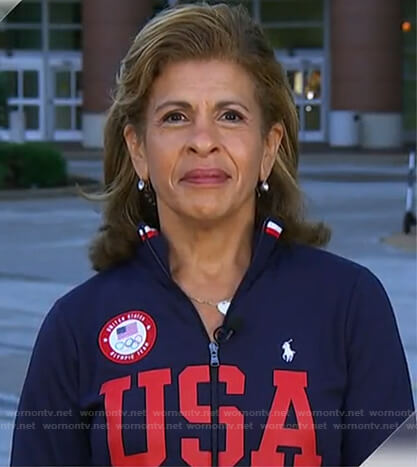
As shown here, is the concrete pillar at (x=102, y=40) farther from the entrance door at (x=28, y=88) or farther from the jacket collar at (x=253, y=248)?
the jacket collar at (x=253, y=248)

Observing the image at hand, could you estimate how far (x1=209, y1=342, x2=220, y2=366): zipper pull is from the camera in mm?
2246

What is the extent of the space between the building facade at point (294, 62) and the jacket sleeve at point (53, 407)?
32.0 meters

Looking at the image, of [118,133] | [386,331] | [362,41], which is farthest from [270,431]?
[362,41]

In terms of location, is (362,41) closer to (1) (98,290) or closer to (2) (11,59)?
(2) (11,59)

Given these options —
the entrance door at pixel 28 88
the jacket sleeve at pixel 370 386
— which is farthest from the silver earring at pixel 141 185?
the entrance door at pixel 28 88

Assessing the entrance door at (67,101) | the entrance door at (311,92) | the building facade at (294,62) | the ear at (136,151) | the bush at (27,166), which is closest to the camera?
the ear at (136,151)

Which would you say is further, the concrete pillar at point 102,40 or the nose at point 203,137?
the concrete pillar at point 102,40

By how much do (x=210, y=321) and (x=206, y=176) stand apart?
28 centimetres

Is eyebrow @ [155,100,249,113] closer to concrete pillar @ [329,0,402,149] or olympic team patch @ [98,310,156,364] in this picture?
olympic team patch @ [98,310,156,364]

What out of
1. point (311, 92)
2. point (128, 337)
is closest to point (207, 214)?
point (128, 337)

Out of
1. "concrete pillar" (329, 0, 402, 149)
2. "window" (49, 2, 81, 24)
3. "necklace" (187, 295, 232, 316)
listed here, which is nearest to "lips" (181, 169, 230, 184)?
"necklace" (187, 295, 232, 316)

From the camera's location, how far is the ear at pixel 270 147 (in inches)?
95.7

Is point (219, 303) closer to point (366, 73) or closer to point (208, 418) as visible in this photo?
point (208, 418)

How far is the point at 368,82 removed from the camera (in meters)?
34.9
